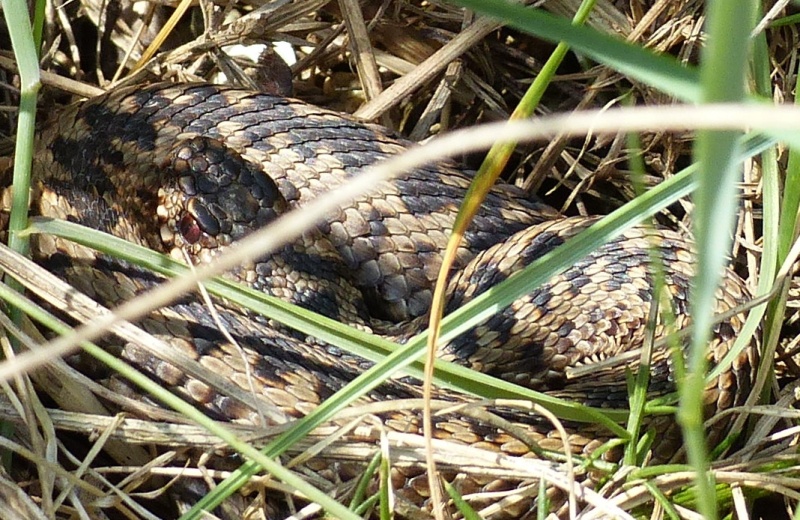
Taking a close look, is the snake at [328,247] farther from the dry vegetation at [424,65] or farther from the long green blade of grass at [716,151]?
the long green blade of grass at [716,151]

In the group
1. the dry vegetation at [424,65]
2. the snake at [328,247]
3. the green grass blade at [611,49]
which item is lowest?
the snake at [328,247]

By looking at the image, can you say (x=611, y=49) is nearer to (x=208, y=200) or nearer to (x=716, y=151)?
(x=716, y=151)

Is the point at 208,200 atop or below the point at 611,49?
below

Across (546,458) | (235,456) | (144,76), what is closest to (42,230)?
(235,456)

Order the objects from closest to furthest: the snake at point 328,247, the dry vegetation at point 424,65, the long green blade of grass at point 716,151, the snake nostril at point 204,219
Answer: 1. the long green blade of grass at point 716,151
2. the snake at point 328,247
3. the snake nostril at point 204,219
4. the dry vegetation at point 424,65

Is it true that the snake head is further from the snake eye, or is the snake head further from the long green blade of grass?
the long green blade of grass

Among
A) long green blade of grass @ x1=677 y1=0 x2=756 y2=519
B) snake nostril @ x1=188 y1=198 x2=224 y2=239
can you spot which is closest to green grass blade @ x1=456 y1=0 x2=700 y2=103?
long green blade of grass @ x1=677 y1=0 x2=756 y2=519

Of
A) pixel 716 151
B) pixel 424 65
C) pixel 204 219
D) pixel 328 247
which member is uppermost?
pixel 716 151

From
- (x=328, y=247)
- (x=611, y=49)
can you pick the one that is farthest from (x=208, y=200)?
(x=611, y=49)

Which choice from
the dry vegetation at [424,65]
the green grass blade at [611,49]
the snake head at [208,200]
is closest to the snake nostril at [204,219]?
the snake head at [208,200]
